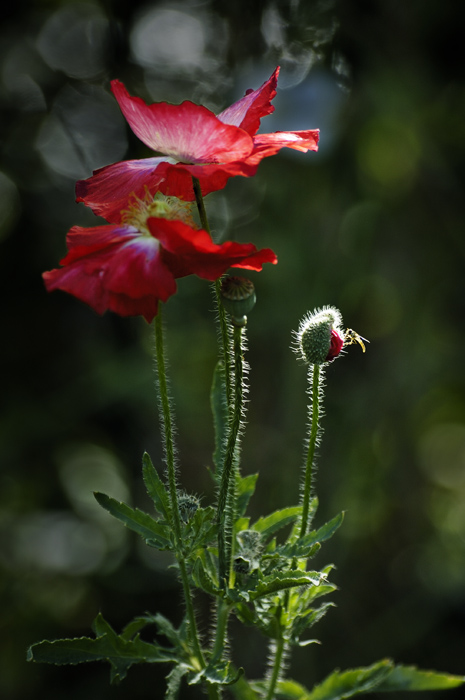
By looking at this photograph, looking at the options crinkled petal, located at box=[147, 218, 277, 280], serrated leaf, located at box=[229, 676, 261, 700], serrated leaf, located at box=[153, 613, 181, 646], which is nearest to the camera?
crinkled petal, located at box=[147, 218, 277, 280]

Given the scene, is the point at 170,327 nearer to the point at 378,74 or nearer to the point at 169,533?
the point at 378,74

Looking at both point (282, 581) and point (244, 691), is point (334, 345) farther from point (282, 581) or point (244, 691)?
point (244, 691)

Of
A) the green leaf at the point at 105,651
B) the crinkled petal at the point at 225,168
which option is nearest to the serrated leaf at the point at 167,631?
the green leaf at the point at 105,651

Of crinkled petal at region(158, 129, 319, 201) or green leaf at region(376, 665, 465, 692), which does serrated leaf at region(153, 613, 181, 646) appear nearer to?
green leaf at region(376, 665, 465, 692)

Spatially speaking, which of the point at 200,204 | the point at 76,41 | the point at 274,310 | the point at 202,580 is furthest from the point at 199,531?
the point at 76,41

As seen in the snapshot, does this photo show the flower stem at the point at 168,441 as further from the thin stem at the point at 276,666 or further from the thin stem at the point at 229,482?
the thin stem at the point at 276,666

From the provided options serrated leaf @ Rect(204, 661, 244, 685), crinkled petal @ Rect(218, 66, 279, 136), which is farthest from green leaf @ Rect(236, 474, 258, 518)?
crinkled petal @ Rect(218, 66, 279, 136)

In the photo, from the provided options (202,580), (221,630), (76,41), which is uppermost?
(76,41)
